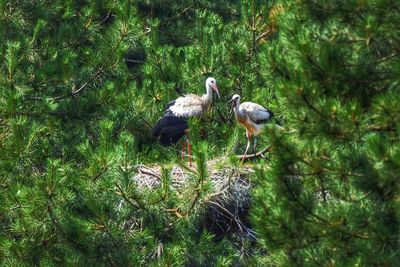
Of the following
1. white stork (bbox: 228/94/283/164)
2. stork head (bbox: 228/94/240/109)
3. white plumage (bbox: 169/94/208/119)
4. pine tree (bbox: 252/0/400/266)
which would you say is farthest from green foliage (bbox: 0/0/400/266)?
stork head (bbox: 228/94/240/109)

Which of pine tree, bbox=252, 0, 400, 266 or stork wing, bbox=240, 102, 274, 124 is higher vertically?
pine tree, bbox=252, 0, 400, 266

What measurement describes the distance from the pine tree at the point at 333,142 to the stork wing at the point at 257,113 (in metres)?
3.58

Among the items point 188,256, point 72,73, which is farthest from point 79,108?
point 188,256

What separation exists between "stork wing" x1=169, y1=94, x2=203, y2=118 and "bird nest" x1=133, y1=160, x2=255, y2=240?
3.63ft

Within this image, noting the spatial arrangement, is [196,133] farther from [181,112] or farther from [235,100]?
[181,112]

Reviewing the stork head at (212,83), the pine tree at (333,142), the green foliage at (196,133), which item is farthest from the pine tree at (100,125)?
the pine tree at (333,142)

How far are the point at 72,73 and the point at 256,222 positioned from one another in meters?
4.81

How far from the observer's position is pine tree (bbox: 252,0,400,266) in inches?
341

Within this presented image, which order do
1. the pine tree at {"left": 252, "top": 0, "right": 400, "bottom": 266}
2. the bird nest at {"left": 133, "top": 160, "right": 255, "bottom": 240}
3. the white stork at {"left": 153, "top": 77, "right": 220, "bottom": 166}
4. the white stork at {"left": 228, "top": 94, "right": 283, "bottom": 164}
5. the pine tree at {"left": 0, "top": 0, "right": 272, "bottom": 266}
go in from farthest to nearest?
1. the white stork at {"left": 153, "top": 77, "right": 220, "bottom": 166}
2. the white stork at {"left": 228, "top": 94, "right": 283, "bottom": 164}
3. the bird nest at {"left": 133, "top": 160, "right": 255, "bottom": 240}
4. the pine tree at {"left": 0, "top": 0, "right": 272, "bottom": 266}
5. the pine tree at {"left": 252, "top": 0, "right": 400, "bottom": 266}

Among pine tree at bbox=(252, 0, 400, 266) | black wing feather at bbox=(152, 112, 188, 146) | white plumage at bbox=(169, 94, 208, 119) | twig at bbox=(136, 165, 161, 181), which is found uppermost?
pine tree at bbox=(252, 0, 400, 266)

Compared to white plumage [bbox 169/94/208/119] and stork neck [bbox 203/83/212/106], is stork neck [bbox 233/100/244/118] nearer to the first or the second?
stork neck [bbox 203/83/212/106]

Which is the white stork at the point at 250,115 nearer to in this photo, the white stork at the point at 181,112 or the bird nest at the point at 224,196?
the white stork at the point at 181,112

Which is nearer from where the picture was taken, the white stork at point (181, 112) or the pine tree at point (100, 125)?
the pine tree at point (100, 125)

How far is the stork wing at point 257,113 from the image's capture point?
12758 millimetres
